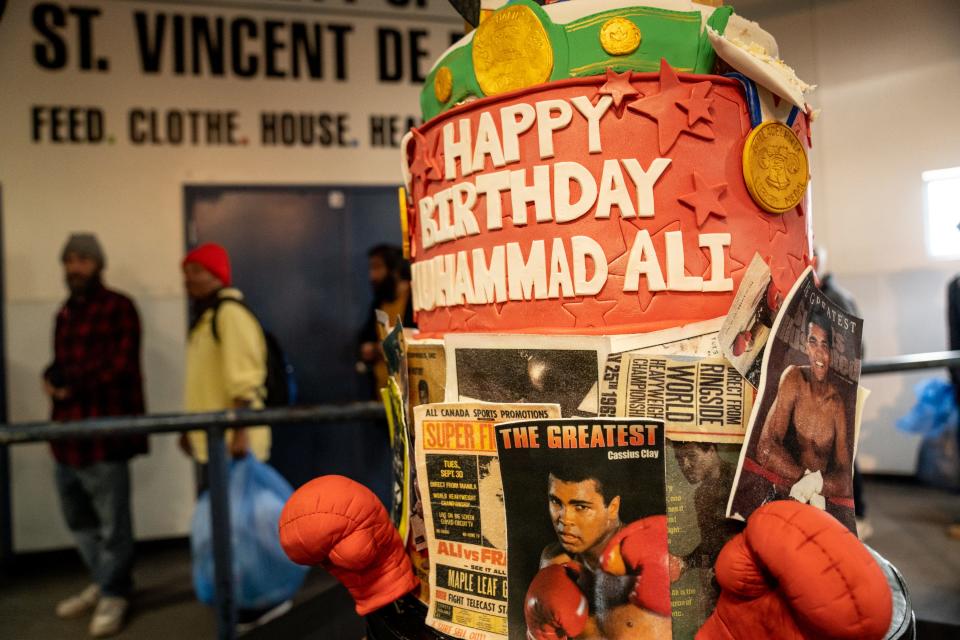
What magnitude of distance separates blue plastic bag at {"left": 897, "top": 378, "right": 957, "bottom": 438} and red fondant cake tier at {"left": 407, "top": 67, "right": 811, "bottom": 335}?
2.21 m

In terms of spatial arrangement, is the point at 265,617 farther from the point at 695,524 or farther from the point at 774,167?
the point at 774,167

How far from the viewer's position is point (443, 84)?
92 centimetres

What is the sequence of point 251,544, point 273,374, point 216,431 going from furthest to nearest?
point 273,374, point 251,544, point 216,431

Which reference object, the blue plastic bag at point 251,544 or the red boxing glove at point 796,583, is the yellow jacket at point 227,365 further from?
the red boxing glove at point 796,583

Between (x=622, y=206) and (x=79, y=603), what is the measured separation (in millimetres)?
1957

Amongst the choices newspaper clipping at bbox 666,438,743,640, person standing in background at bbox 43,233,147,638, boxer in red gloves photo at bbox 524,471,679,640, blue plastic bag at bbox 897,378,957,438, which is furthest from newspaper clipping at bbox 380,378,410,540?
blue plastic bag at bbox 897,378,957,438

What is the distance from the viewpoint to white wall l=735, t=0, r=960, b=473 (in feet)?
3.24

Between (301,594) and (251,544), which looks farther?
(301,594)

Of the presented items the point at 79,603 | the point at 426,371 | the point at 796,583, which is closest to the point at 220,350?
the point at 79,603

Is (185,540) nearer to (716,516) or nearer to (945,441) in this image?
(716,516)

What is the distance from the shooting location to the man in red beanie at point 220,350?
236 cm

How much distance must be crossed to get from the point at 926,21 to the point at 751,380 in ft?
2.15

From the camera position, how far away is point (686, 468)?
29.3 inches

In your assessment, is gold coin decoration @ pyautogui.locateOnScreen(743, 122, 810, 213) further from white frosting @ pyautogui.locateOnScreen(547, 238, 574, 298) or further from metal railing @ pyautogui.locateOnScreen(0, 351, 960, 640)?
metal railing @ pyautogui.locateOnScreen(0, 351, 960, 640)
